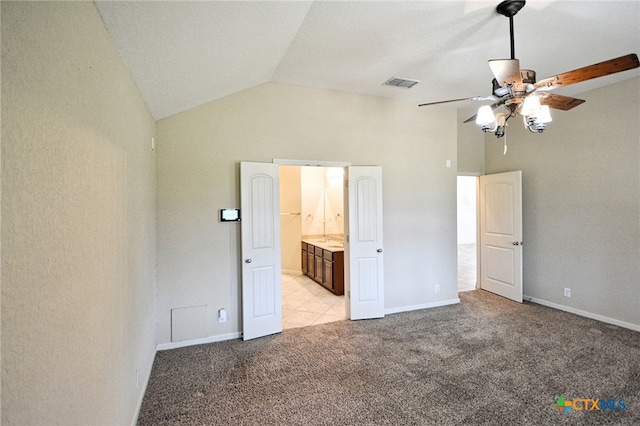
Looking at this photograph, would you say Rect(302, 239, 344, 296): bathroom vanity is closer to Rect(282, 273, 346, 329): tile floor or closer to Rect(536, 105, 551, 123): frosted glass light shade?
Rect(282, 273, 346, 329): tile floor

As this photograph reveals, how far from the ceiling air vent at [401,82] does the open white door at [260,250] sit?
1.74m

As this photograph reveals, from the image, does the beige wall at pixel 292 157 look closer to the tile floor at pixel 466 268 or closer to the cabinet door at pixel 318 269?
the tile floor at pixel 466 268

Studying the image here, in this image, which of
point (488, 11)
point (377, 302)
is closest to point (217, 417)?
point (377, 302)

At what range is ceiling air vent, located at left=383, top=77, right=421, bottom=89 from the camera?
375 centimetres

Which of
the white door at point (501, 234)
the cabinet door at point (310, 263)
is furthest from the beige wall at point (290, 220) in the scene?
the white door at point (501, 234)

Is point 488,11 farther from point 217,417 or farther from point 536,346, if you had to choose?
point 217,417

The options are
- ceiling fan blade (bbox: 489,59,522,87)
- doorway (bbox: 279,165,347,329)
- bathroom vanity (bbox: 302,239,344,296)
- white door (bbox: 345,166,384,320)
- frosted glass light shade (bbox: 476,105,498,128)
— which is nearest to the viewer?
ceiling fan blade (bbox: 489,59,522,87)

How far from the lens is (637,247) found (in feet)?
12.3

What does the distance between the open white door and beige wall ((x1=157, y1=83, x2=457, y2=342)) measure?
0.15 metres

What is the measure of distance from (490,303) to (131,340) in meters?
4.83

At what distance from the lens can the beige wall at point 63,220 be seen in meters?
0.84

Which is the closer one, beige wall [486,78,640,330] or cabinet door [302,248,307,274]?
beige wall [486,78,640,330]

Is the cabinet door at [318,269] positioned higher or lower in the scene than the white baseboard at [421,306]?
higher

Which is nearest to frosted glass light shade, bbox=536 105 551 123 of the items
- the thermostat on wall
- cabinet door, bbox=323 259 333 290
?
the thermostat on wall
